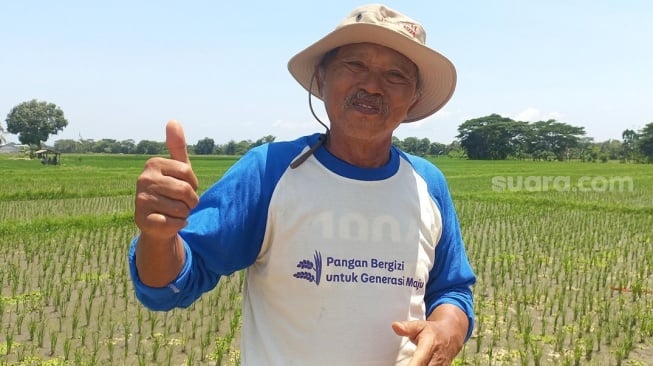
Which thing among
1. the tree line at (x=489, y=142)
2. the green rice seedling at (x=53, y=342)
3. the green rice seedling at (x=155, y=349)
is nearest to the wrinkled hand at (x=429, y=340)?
the green rice seedling at (x=155, y=349)

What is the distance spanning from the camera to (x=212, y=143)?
58.0m

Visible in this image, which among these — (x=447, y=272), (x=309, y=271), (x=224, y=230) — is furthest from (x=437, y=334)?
(x=224, y=230)

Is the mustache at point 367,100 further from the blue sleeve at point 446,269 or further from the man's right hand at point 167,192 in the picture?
the man's right hand at point 167,192

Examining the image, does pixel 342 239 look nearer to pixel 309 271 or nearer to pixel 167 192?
pixel 309 271

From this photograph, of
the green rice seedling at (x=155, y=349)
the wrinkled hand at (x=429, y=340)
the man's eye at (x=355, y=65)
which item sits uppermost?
the man's eye at (x=355, y=65)

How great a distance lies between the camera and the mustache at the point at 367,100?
128cm

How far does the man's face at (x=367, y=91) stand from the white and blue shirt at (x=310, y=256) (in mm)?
113

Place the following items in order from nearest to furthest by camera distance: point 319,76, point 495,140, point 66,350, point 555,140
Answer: point 319,76, point 66,350, point 495,140, point 555,140

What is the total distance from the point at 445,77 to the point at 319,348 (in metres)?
0.82

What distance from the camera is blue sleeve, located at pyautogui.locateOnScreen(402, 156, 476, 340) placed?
4.52 ft

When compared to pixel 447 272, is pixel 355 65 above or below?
above

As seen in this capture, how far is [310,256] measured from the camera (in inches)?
46.3

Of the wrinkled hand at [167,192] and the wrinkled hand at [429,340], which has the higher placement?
the wrinkled hand at [167,192]

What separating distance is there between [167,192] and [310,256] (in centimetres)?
39
